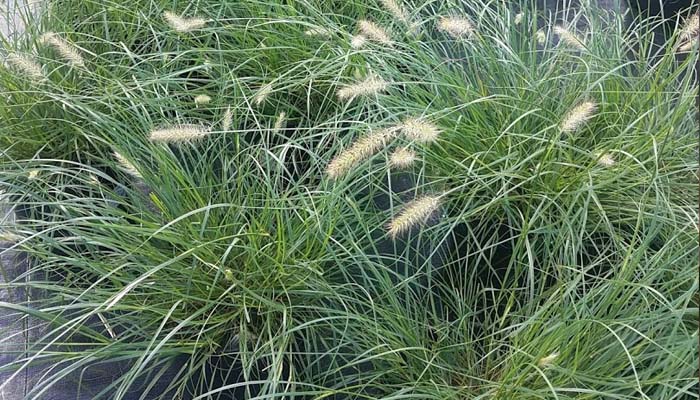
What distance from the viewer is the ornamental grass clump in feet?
3.66

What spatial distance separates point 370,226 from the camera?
1319mm

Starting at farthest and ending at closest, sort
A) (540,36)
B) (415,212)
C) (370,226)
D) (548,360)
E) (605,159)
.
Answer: (540,36) < (370,226) < (605,159) < (415,212) < (548,360)

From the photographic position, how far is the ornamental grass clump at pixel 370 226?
1116 millimetres

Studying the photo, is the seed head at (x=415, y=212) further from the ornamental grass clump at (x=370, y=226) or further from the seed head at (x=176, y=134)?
the seed head at (x=176, y=134)

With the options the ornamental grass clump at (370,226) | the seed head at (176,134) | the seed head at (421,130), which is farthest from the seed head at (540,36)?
the seed head at (176,134)

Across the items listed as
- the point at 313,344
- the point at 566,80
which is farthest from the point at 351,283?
the point at 566,80

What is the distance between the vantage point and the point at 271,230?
1.32 meters

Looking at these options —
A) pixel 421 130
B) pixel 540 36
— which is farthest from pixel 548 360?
pixel 540 36

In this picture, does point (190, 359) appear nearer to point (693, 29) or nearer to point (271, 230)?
point (271, 230)

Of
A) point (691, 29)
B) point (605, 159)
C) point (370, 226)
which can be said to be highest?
point (691, 29)

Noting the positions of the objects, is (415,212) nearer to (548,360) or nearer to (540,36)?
(548,360)

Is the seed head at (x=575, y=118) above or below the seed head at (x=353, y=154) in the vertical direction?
above

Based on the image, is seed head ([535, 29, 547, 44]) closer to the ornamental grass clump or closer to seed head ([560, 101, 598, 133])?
the ornamental grass clump

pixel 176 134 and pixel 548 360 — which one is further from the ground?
pixel 176 134
